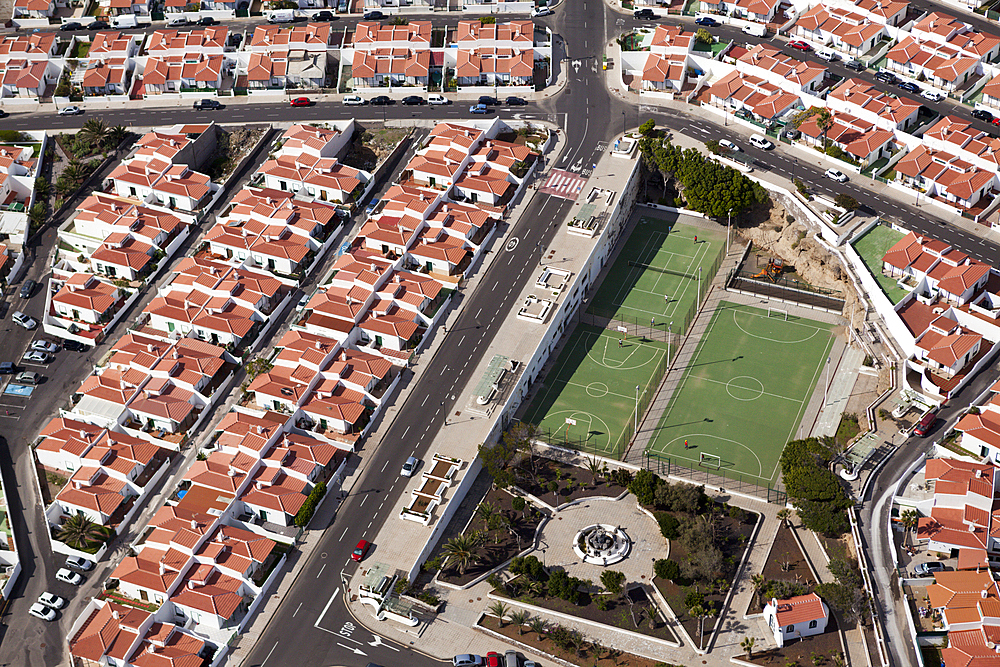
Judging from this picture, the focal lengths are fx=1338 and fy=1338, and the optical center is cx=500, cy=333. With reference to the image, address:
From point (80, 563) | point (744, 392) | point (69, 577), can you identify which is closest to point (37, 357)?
point (80, 563)

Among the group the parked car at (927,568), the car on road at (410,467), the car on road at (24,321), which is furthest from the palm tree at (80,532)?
the parked car at (927,568)

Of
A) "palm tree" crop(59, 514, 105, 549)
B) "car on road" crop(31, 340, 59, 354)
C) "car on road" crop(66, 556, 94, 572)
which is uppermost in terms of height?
"car on road" crop(31, 340, 59, 354)

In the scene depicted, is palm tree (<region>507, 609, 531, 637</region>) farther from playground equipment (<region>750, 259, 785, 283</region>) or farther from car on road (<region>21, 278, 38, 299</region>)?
car on road (<region>21, 278, 38, 299</region>)

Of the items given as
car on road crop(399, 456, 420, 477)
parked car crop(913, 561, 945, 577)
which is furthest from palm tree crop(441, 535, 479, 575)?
parked car crop(913, 561, 945, 577)

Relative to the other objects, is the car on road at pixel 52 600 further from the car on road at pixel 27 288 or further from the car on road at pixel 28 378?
the car on road at pixel 27 288

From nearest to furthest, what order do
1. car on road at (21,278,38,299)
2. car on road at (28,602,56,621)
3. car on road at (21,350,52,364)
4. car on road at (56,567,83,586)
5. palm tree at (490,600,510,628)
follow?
palm tree at (490,600,510,628)
car on road at (28,602,56,621)
car on road at (56,567,83,586)
car on road at (21,350,52,364)
car on road at (21,278,38,299)

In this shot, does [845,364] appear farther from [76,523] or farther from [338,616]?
[76,523]

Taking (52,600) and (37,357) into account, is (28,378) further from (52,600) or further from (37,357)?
(52,600)
